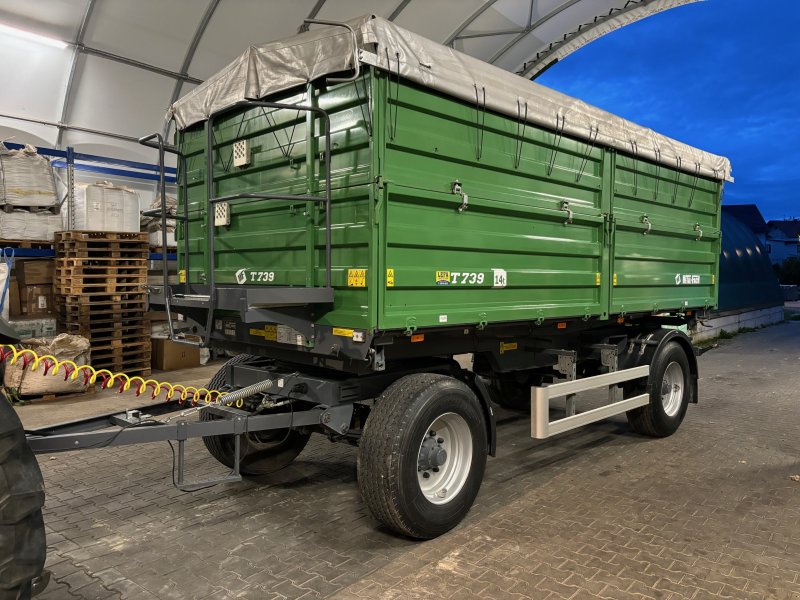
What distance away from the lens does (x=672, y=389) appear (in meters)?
6.91

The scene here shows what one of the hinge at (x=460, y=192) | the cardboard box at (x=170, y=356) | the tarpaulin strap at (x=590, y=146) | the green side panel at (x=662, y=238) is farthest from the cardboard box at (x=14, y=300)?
the green side panel at (x=662, y=238)

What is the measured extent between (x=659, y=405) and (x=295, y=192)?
186 inches

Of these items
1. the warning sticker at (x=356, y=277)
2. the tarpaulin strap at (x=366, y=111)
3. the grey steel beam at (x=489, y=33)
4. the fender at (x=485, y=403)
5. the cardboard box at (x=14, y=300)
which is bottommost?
the fender at (x=485, y=403)

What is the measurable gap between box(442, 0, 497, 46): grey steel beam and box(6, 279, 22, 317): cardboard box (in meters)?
10.4

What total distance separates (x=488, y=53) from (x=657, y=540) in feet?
44.0

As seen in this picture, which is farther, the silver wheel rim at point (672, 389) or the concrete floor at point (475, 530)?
the silver wheel rim at point (672, 389)

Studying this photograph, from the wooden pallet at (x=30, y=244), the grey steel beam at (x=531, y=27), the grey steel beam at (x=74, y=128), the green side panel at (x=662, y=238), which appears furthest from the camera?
the grey steel beam at (x=531, y=27)

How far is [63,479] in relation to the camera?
5172 mm

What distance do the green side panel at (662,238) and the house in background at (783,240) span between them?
75763mm

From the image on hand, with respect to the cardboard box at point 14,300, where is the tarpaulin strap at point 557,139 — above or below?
above

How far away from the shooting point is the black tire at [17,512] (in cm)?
233

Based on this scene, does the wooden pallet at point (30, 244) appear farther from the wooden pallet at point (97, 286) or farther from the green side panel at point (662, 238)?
the green side panel at point (662, 238)

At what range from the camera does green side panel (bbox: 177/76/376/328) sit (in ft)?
12.1

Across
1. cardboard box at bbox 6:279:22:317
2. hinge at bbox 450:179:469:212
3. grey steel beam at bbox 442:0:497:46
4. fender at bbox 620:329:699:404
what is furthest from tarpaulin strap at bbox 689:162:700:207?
cardboard box at bbox 6:279:22:317
